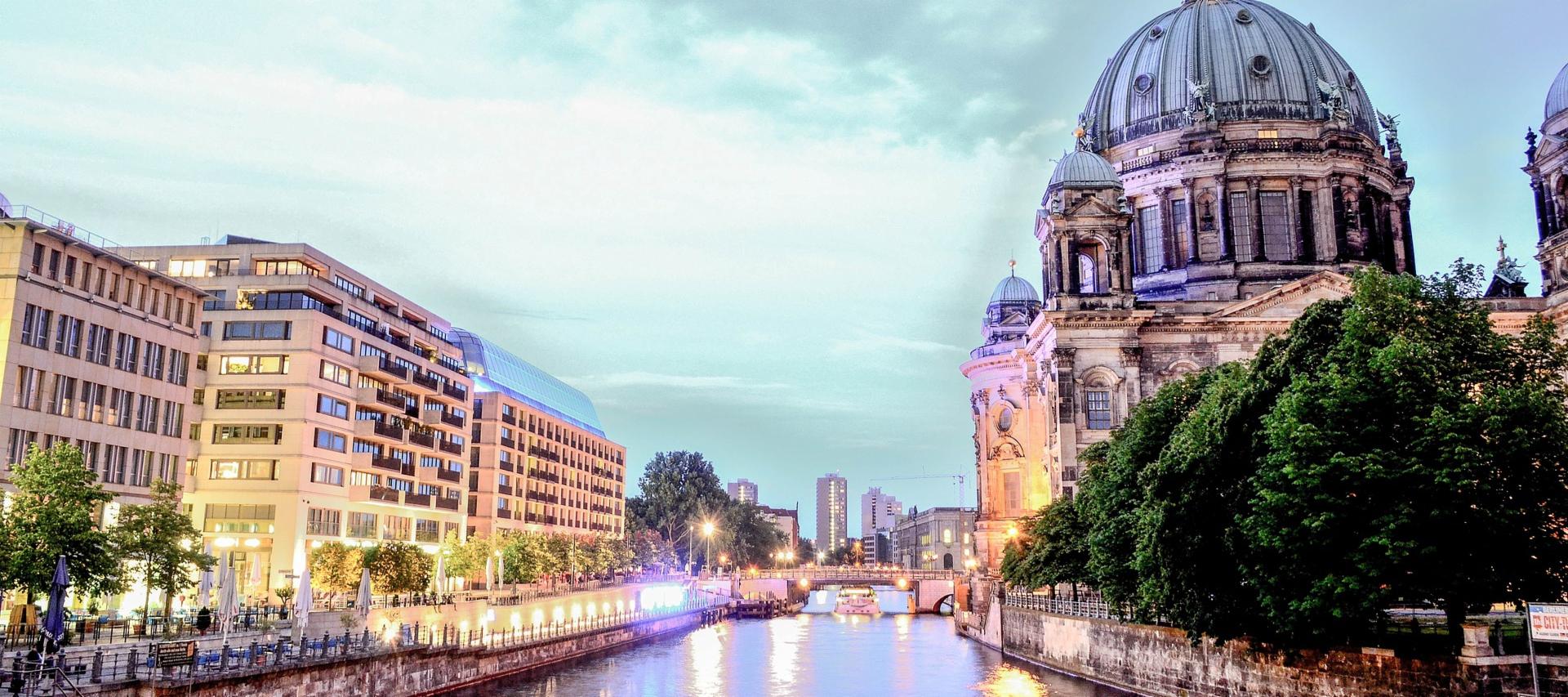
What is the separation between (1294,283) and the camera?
80188 millimetres

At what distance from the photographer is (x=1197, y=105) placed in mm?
95000

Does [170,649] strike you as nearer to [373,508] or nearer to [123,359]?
[123,359]

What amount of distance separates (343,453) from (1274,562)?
67.4 m

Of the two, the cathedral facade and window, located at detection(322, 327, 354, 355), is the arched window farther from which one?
window, located at detection(322, 327, 354, 355)

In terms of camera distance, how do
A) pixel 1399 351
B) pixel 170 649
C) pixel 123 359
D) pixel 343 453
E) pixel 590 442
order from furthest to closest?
pixel 590 442, pixel 343 453, pixel 123 359, pixel 170 649, pixel 1399 351

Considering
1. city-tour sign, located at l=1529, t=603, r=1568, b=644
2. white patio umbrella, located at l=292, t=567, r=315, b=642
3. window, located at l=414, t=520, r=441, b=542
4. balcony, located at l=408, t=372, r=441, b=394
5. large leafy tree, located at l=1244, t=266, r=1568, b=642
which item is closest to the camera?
city-tour sign, located at l=1529, t=603, r=1568, b=644

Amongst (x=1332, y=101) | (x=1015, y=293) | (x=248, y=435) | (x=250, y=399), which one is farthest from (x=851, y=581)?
(x=250, y=399)

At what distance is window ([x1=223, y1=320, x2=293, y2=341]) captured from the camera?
82500mm

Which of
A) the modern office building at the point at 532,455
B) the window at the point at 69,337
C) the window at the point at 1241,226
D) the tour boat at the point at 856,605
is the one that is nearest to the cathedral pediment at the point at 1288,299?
the window at the point at 1241,226

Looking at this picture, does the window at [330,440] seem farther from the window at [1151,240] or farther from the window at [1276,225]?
the window at [1276,225]

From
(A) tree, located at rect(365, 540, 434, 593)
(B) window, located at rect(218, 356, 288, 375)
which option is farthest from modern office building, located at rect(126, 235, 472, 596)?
(A) tree, located at rect(365, 540, 434, 593)

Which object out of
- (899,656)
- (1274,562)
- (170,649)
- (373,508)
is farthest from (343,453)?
(1274,562)

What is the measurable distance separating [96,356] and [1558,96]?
8838 cm

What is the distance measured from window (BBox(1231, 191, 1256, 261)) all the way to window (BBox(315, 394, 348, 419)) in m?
65.8
